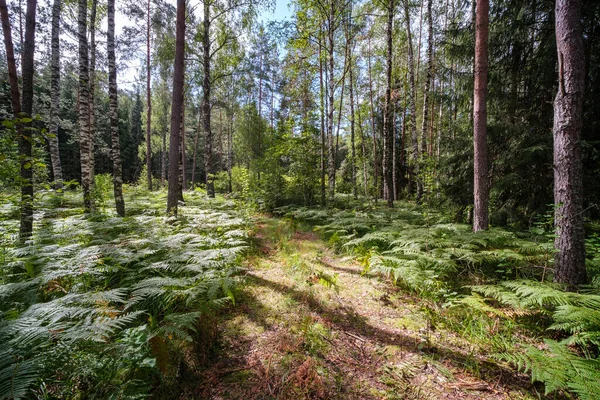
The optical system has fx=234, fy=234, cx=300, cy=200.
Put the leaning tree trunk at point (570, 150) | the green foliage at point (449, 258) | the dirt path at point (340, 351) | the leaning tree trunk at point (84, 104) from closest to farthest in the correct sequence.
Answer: the dirt path at point (340, 351) → the leaning tree trunk at point (570, 150) → the green foliage at point (449, 258) → the leaning tree trunk at point (84, 104)

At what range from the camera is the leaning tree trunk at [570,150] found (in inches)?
118

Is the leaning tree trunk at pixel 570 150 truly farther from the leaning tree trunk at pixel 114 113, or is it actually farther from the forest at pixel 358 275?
the leaning tree trunk at pixel 114 113

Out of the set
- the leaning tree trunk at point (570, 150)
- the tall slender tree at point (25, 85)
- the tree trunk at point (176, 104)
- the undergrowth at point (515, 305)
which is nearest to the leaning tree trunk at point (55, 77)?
the tall slender tree at point (25, 85)

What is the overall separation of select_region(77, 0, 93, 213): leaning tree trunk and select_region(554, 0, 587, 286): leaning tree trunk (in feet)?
35.4

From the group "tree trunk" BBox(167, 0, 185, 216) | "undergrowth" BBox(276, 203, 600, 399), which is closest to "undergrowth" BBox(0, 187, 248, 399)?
"tree trunk" BBox(167, 0, 185, 216)

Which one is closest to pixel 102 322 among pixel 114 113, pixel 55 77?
pixel 114 113

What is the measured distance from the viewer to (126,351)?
5.99 ft

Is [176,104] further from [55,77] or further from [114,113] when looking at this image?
[55,77]

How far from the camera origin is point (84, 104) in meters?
7.83

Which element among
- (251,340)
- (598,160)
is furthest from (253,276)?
(598,160)

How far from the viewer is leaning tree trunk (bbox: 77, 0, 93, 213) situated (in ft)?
24.6

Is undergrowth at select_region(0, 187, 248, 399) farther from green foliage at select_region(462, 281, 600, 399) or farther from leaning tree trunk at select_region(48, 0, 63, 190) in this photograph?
leaning tree trunk at select_region(48, 0, 63, 190)

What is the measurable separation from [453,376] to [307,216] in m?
6.62

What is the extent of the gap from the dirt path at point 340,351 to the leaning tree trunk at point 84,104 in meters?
7.51
